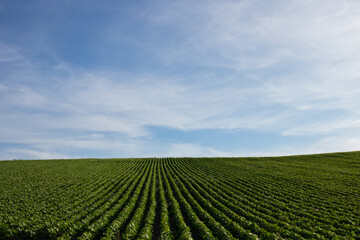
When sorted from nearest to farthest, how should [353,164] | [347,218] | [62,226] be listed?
[62,226]
[347,218]
[353,164]

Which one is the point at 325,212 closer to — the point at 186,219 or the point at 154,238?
the point at 186,219

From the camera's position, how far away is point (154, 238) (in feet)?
43.3

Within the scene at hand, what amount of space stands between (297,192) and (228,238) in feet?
56.5

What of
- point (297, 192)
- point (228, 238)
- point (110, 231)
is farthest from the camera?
point (297, 192)

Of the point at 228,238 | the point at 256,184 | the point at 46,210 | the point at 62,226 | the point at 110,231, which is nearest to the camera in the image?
the point at 228,238

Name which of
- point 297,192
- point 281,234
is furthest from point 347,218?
point 297,192

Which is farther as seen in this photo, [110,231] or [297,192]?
[297,192]

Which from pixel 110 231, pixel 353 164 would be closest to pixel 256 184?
pixel 110 231

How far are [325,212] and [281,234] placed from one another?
7380mm

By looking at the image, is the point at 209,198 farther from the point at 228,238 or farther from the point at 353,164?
the point at 353,164

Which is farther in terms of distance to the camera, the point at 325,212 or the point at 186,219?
the point at 325,212

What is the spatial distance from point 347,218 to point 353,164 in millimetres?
41619

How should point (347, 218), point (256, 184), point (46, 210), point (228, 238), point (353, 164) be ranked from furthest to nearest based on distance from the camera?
point (353, 164)
point (256, 184)
point (46, 210)
point (347, 218)
point (228, 238)

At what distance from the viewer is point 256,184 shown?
96.0ft
